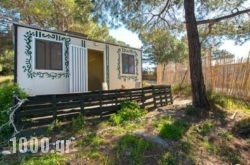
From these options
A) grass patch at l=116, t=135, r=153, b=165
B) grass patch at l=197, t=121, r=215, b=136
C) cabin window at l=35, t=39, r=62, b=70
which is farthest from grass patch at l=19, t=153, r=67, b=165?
cabin window at l=35, t=39, r=62, b=70

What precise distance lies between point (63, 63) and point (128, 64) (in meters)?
4.65

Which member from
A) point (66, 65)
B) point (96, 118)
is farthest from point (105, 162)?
point (66, 65)

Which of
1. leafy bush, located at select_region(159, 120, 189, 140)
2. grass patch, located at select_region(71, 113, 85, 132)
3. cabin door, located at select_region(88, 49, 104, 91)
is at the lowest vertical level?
leafy bush, located at select_region(159, 120, 189, 140)

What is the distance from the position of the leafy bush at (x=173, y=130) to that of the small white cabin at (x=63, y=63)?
427cm

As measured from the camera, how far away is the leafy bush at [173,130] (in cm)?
759

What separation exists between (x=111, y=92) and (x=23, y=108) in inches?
116

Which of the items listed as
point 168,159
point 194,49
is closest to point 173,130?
point 168,159

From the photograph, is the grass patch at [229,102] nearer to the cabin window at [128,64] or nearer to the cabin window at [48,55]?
the cabin window at [128,64]

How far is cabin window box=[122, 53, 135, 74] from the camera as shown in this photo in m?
14.4

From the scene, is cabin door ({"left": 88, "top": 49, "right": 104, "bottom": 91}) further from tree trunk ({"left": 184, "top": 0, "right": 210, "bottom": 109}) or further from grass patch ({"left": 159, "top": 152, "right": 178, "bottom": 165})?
grass patch ({"left": 159, "top": 152, "right": 178, "bottom": 165})

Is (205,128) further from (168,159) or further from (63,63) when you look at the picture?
(63,63)

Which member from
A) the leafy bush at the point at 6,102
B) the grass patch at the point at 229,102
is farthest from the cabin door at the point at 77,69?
the grass patch at the point at 229,102

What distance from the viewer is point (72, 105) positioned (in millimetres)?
7871

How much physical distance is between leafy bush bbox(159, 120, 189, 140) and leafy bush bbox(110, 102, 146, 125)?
3.73ft
